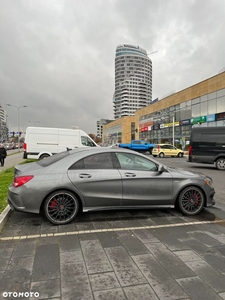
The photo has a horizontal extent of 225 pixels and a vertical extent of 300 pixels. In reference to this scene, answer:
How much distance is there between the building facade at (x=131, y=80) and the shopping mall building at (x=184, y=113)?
8096 centimetres

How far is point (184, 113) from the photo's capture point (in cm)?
3997

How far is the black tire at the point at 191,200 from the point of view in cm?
477

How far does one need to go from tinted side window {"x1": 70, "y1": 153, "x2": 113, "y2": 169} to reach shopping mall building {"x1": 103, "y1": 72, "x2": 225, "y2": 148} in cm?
2991

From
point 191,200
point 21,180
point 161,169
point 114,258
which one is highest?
point 161,169

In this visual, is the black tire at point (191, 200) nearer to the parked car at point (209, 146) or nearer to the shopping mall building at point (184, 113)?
the parked car at point (209, 146)

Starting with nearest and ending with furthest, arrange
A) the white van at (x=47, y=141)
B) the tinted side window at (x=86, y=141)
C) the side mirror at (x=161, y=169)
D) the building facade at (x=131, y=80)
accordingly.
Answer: the side mirror at (x=161, y=169)
the white van at (x=47, y=141)
the tinted side window at (x=86, y=141)
the building facade at (x=131, y=80)

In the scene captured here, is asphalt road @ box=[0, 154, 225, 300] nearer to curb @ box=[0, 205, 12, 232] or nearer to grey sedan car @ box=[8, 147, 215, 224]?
curb @ box=[0, 205, 12, 232]

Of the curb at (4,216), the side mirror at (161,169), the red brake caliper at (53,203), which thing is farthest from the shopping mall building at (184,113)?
the curb at (4,216)

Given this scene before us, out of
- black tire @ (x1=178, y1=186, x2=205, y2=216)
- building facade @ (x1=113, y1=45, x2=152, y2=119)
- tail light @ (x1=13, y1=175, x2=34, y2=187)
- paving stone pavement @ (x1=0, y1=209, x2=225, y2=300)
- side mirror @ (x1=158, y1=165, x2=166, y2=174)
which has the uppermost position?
building facade @ (x1=113, y1=45, x2=152, y2=119)

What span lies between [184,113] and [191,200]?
37.7m

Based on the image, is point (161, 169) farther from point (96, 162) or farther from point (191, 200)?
point (96, 162)

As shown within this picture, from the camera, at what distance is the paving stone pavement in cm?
231

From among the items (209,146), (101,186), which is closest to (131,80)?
(209,146)

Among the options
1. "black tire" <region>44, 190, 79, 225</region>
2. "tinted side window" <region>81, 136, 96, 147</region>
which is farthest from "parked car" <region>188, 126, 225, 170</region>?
"black tire" <region>44, 190, 79, 225</region>
